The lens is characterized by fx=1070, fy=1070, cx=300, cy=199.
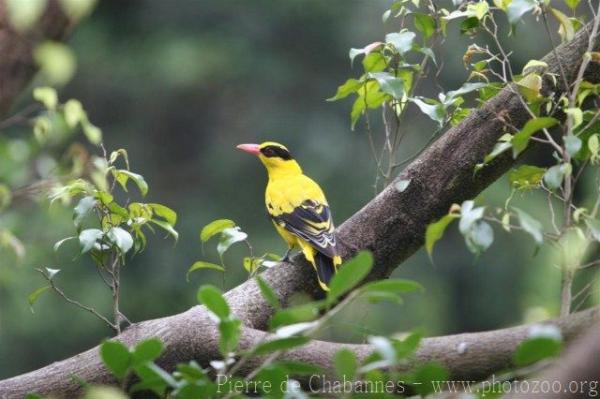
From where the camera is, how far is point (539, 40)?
12031mm

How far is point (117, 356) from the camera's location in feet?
6.05

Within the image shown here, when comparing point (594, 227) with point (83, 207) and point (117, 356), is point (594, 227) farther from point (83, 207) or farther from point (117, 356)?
point (83, 207)

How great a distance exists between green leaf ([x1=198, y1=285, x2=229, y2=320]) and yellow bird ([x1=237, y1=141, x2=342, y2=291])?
4.75ft

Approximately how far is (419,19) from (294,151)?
8766mm

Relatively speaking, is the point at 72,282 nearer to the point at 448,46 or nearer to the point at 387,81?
the point at 448,46

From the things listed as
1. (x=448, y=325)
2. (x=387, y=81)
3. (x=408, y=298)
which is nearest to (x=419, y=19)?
(x=387, y=81)

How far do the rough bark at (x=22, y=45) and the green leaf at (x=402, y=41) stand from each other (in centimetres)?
133

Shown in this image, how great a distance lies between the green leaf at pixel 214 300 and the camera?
179cm

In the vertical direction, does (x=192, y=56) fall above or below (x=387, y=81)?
above

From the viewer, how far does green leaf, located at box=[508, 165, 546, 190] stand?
104 inches

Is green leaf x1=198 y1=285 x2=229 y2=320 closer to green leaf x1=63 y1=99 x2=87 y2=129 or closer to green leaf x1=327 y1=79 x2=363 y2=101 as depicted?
green leaf x1=63 y1=99 x2=87 y2=129

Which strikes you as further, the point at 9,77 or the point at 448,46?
the point at 448,46

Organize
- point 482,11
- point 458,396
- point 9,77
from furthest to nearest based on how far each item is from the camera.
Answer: point 482,11
point 9,77
point 458,396

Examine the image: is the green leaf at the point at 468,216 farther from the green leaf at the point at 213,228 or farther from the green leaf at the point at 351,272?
the green leaf at the point at 213,228
